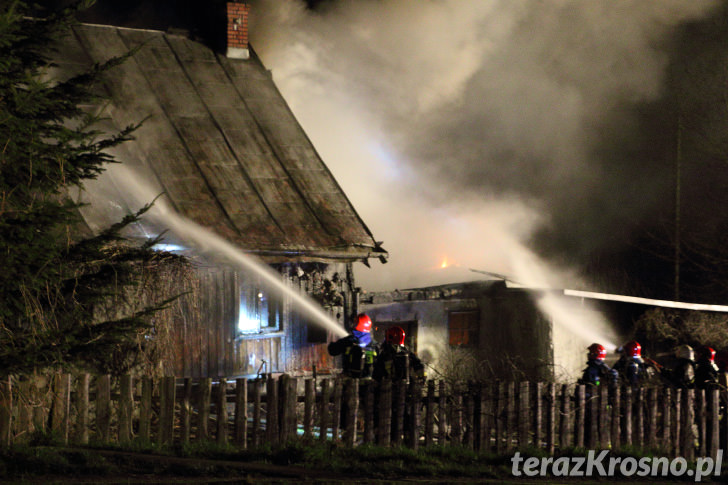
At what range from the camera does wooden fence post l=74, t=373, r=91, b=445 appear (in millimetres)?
9227

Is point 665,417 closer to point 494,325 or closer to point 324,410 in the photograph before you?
point 324,410

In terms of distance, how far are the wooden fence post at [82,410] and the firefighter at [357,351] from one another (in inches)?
127

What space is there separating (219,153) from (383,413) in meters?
8.77

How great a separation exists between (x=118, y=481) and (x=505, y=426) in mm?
4592

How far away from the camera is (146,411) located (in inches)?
371

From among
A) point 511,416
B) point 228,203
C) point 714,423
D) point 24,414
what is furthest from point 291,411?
point 228,203

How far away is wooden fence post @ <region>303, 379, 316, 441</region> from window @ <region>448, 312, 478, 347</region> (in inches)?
456

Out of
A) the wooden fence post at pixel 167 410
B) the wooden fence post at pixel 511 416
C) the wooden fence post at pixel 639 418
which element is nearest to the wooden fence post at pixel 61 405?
the wooden fence post at pixel 167 410

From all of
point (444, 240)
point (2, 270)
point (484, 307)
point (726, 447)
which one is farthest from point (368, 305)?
point (2, 270)

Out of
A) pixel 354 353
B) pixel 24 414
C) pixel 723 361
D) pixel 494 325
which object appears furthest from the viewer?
pixel 494 325

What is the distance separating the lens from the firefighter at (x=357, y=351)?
436 inches

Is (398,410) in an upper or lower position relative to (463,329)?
lower

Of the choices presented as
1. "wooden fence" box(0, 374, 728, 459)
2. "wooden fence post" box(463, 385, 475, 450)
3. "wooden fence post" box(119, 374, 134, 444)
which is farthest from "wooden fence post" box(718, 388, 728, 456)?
"wooden fence post" box(119, 374, 134, 444)

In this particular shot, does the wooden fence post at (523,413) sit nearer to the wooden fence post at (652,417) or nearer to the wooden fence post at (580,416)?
the wooden fence post at (580,416)
